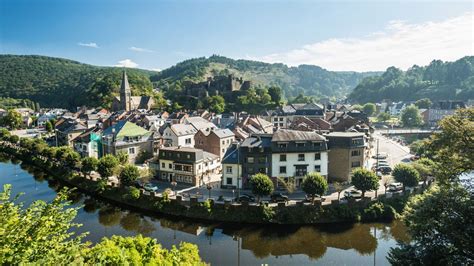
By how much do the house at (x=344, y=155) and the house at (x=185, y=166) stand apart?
49.6 ft

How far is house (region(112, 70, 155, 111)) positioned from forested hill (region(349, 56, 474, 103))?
120321 millimetres

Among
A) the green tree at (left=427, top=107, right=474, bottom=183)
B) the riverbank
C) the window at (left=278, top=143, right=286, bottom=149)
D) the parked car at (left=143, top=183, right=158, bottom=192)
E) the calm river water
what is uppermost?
the green tree at (left=427, top=107, right=474, bottom=183)

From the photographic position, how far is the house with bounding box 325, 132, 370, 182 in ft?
130

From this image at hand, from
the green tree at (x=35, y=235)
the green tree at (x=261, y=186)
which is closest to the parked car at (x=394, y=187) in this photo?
the green tree at (x=261, y=186)

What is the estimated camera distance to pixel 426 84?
151000mm

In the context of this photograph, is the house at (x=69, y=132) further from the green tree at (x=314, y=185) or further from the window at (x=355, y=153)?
the window at (x=355, y=153)

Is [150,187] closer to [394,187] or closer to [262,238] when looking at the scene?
[262,238]

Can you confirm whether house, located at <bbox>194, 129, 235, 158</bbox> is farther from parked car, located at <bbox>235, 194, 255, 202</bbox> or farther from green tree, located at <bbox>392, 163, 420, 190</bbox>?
green tree, located at <bbox>392, 163, 420, 190</bbox>

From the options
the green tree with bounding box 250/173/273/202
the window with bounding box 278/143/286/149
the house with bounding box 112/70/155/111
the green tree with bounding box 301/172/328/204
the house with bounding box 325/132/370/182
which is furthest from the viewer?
the house with bounding box 112/70/155/111

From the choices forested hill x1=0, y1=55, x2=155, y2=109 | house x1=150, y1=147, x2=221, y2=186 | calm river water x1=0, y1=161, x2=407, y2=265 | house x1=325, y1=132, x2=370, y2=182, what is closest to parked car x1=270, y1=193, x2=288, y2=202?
calm river water x1=0, y1=161, x2=407, y2=265

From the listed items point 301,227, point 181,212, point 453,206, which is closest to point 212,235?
point 181,212

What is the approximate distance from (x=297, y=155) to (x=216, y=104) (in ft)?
197

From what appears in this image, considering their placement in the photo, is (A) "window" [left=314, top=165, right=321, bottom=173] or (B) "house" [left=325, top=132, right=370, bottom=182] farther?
(B) "house" [left=325, top=132, right=370, bottom=182]

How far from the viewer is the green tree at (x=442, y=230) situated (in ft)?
47.8
